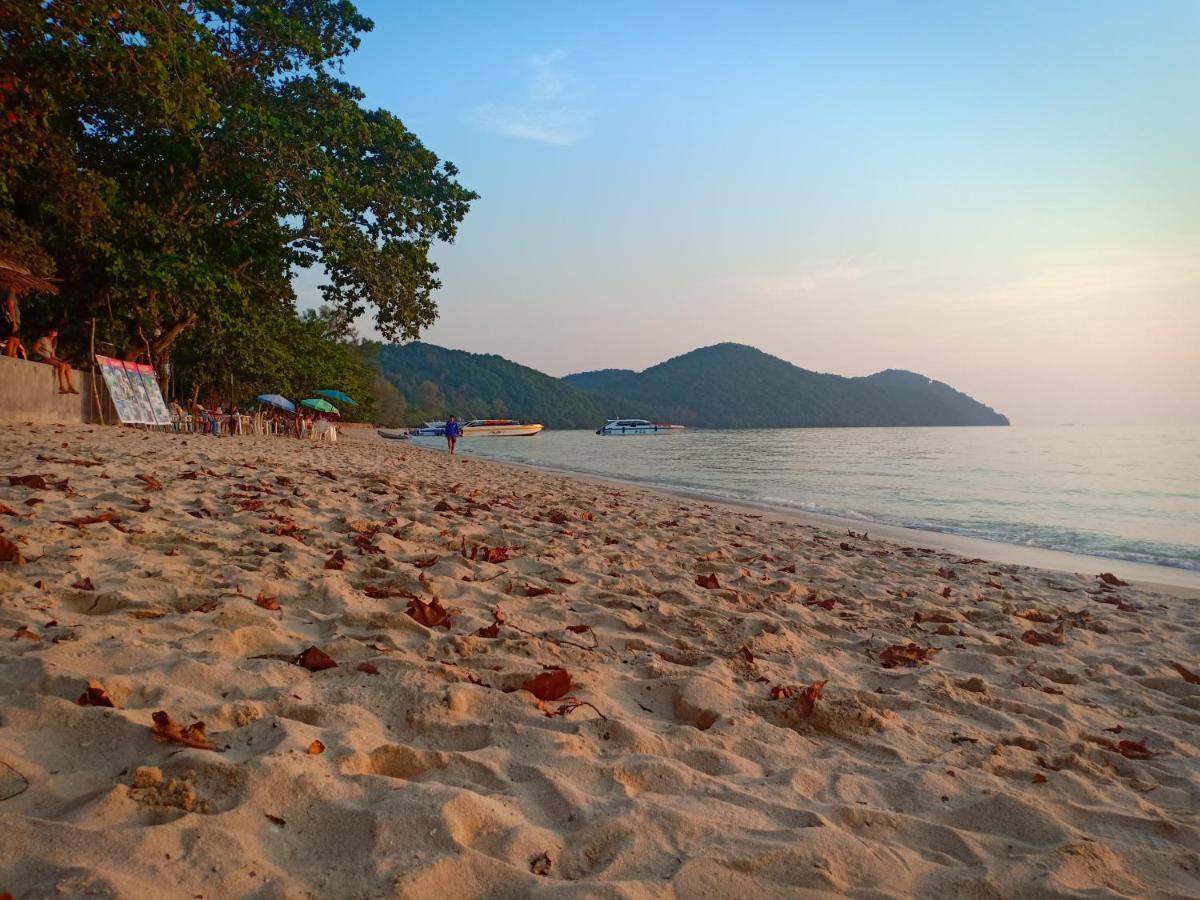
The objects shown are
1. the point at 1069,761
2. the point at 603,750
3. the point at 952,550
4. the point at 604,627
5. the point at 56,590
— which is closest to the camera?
the point at 603,750

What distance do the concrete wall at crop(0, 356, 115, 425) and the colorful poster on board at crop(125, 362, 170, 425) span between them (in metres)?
0.63

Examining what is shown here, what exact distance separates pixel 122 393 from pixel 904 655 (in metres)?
17.9

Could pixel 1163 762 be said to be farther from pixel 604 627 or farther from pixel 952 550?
pixel 952 550

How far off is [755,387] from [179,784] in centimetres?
17201

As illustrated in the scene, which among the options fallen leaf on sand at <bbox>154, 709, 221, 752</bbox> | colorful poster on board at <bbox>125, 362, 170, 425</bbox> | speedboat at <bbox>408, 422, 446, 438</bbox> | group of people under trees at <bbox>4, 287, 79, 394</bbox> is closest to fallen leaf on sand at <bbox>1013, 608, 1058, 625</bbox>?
fallen leaf on sand at <bbox>154, 709, 221, 752</bbox>

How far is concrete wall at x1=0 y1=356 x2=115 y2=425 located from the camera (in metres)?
12.1

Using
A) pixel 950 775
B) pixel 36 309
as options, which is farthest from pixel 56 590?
pixel 36 309

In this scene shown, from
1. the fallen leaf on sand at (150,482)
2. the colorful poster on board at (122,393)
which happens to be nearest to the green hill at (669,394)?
the colorful poster on board at (122,393)

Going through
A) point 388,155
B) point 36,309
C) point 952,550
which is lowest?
point 952,550

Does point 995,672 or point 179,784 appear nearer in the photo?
point 179,784

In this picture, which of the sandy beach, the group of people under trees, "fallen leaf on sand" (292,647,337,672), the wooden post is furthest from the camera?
the wooden post

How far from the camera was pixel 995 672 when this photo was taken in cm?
389

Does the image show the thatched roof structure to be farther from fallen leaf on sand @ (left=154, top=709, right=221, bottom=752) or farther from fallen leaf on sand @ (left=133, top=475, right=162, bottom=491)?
fallen leaf on sand @ (left=154, top=709, right=221, bottom=752)

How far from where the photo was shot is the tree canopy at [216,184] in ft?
41.1
